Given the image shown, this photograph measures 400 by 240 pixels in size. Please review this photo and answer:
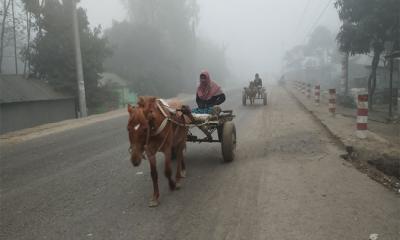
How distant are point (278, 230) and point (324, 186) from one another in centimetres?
187

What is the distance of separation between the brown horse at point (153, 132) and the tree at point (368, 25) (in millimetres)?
17082

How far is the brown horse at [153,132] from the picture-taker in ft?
15.8

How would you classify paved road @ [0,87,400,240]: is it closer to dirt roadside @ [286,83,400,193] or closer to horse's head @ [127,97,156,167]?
dirt roadside @ [286,83,400,193]

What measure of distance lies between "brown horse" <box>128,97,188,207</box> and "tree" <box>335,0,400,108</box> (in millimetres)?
17082

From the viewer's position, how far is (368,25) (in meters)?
20.6

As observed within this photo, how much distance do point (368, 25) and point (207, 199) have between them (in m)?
18.4

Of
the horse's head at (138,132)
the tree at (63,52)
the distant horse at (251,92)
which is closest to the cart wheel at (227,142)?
the horse's head at (138,132)

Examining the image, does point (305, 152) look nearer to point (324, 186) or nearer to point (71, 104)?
point (324, 186)

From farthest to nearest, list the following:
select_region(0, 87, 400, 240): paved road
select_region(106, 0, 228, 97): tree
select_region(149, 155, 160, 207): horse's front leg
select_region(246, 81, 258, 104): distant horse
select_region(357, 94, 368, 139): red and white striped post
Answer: select_region(106, 0, 228, 97): tree < select_region(246, 81, 258, 104): distant horse < select_region(357, 94, 368, 139): red and white striped post < select_region(149, 155, 160, 207): horse's front leg < select_region(0, 87, 400, 240): paved road

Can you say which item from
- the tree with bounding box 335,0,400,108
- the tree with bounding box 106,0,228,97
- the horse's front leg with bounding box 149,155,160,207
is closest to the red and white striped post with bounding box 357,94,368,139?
the horse's front leg with bounding box 149,155,160,207

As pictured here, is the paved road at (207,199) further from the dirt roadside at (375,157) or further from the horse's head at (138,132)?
the horse's head at (138,132)

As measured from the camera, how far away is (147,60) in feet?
150

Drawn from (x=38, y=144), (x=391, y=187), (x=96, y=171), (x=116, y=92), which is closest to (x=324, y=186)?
(x=391, y=187)

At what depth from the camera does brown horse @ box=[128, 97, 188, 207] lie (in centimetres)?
482
